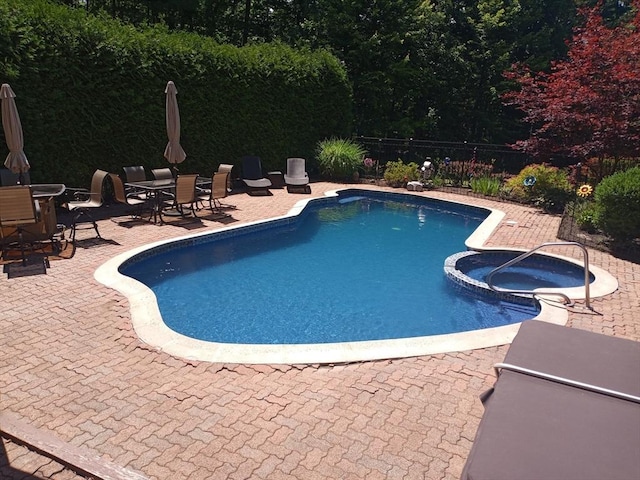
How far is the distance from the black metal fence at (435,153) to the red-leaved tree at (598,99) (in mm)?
4536

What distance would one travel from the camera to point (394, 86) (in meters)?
24.2

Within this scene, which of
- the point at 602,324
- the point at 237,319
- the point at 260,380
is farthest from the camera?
the point at 237,319

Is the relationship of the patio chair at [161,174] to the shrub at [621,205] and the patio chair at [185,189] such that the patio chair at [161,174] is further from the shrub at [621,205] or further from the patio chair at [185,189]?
the shrub at [621,205]

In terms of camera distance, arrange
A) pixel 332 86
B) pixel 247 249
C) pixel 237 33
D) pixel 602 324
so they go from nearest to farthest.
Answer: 1. pixel 602 324
2. pixel 247 249
3. pixel 332 86
4. pixel 237 33

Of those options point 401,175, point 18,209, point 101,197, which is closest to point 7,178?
point 101,197

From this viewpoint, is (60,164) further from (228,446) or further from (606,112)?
(606,112)

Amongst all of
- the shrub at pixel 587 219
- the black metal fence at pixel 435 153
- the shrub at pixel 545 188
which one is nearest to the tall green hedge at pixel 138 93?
the black metal fence at pixel 435 153

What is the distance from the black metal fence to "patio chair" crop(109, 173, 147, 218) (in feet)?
36.3

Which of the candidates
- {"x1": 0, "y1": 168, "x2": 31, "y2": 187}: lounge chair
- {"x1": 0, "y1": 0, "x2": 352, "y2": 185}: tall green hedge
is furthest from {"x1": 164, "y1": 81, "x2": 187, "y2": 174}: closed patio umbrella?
{"x1": 0, "y1": 168, "x2": 31, "y2": 187}: lounge chair

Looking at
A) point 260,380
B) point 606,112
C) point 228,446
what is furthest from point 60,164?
point 606,112

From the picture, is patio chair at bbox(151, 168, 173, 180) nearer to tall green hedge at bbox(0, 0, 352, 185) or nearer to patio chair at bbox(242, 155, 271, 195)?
tall green hedge at bbox(0, 0, 352, 185)

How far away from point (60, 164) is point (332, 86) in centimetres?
1130

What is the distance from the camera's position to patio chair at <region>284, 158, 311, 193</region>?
15.9 m

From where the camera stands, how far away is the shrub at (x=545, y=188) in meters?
14.1
